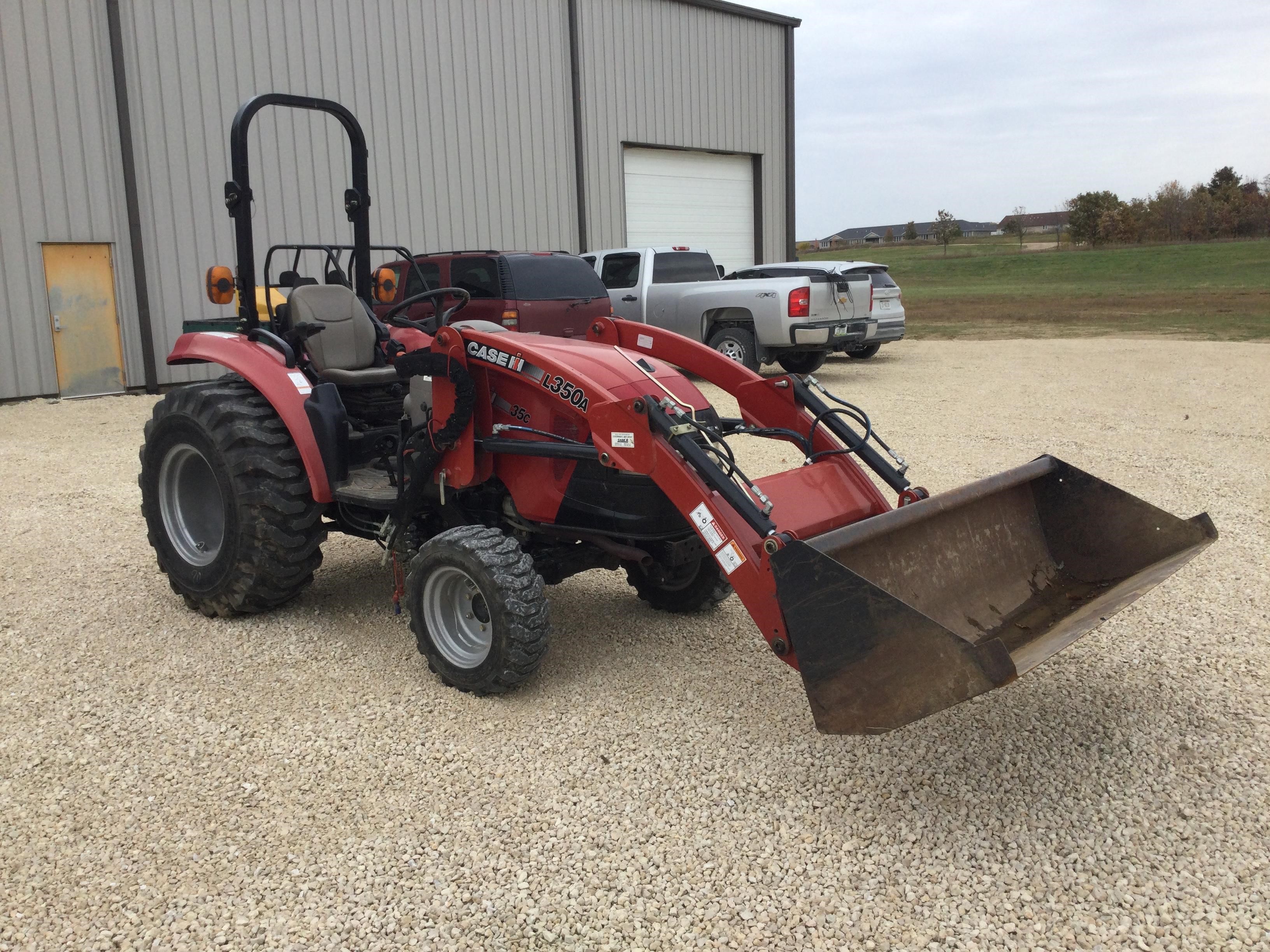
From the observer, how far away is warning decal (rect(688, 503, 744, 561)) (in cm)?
355

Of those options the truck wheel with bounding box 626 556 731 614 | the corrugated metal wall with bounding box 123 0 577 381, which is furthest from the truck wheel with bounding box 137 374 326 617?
the corrugated metal wall with bounding box 123 0 577 381

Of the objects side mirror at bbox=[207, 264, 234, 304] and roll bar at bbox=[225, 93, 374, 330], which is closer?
side mirror at bbox=[207, 264, 234, 304]

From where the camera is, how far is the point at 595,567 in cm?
461

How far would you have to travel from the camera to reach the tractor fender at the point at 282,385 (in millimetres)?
4723

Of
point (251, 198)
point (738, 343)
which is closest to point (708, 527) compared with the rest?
point (251, 198)

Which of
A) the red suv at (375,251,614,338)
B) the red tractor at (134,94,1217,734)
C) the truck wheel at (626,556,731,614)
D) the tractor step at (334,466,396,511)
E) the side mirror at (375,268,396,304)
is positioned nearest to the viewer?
the red tractor at (134,94,1217,734)

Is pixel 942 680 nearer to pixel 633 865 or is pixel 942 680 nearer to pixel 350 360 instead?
pixel 633 865

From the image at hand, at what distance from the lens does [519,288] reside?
1133 centimetres

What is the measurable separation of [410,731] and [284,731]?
18.0 inches

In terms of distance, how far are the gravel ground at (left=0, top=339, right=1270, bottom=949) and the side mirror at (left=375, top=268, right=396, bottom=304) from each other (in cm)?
148

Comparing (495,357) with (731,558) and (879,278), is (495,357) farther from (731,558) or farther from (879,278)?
(879,278)

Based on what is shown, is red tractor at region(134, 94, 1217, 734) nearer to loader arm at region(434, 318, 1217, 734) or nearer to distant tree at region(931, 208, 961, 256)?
loader arm at region(434, 318, 1217, 734)

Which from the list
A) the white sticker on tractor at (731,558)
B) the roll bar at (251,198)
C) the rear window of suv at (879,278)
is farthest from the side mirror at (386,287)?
the rear window of suv at (879,278)

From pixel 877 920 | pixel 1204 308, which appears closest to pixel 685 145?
pixel 1204 308
